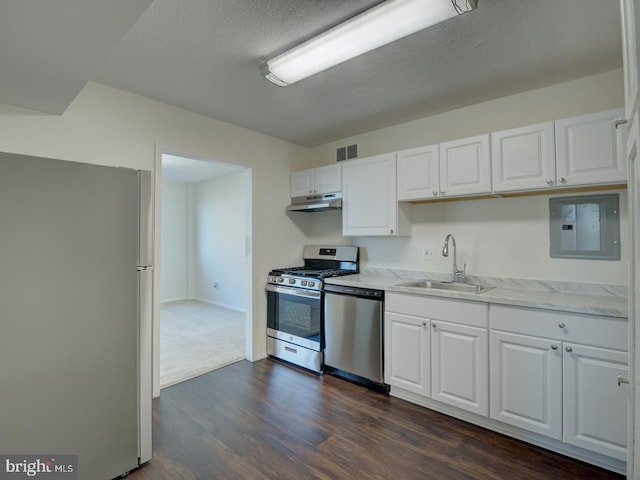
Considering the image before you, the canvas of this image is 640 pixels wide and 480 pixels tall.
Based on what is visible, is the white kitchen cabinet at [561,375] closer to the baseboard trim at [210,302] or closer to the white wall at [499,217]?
the white wall at [499,217]

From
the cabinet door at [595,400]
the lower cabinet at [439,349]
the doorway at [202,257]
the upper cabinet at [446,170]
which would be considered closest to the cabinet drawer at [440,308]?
the lower cabinet at [439,349]

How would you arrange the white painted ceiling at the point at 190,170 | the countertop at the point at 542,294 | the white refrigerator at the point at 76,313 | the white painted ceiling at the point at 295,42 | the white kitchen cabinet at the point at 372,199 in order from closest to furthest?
the white refrigerator at the point at 76,313 < the white painted ceiling at the point at 295,42 < the countertop at the point at 542,294 < the white kitchen cabinet at the point at 372,199 < the white painted ceiling at the point at 190,170

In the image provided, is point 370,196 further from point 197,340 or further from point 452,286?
point 197,340

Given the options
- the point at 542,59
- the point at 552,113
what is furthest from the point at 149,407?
the point at 552,113

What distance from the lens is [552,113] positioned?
8.00ft

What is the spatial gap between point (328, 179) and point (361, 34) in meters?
1.85

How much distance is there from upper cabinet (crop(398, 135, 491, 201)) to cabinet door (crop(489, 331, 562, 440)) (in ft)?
3.72

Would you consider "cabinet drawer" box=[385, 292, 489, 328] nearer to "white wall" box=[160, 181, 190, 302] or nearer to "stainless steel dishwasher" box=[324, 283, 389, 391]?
"stainless steel dishwasher" box=[324, 283, 389, 391]

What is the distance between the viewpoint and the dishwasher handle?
108 inches

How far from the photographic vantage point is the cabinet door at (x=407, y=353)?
247 centimetres

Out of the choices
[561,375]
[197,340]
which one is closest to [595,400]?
[561,375]

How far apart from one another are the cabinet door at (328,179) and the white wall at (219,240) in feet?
8.36

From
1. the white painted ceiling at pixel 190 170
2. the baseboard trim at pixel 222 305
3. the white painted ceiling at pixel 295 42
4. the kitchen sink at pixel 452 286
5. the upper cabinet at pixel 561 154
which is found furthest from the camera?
the baseboard trim at pixel 222 305

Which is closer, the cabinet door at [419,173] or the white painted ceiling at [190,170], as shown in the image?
the cabinet door at [419,173]
